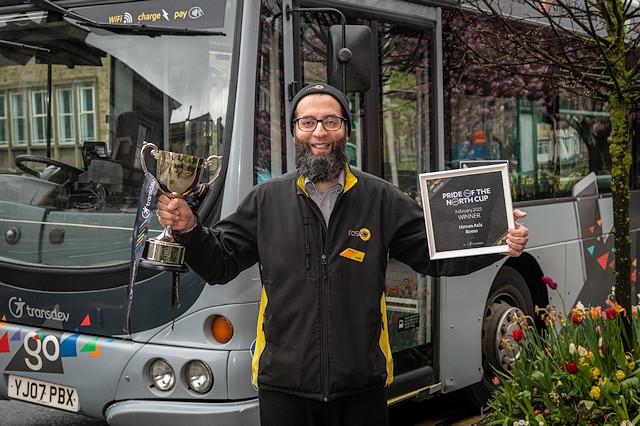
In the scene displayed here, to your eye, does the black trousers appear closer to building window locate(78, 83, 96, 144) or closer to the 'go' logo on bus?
the 'go' logo on bus

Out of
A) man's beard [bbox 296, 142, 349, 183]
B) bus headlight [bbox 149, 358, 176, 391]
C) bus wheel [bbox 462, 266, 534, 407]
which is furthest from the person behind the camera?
bus wheel [bbox 462, 266, 534, 407]

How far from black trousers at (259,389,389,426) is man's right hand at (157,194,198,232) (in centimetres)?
72

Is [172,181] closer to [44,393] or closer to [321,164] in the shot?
[321,164]

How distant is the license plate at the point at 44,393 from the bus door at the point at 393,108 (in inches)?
67.5

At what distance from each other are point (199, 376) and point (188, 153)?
1.17 meters

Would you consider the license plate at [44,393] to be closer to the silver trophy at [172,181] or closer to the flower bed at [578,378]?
the silver trophy at [172,181]

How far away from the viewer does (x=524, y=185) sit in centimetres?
674

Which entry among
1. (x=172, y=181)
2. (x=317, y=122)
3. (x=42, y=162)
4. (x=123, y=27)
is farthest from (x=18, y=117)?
(x=317, y=122)

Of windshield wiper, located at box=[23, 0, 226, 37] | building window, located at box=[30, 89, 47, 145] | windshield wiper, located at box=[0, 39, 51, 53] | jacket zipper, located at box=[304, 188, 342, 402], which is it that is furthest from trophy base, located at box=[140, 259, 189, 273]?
windshield wiper, located at box=[0, 39, 51, 53]

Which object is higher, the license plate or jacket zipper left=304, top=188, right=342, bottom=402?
jacket zipper left=304, top=188, right=342, bottom=402

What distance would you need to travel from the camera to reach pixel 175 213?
11.3 ft

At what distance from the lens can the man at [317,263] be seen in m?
3.43

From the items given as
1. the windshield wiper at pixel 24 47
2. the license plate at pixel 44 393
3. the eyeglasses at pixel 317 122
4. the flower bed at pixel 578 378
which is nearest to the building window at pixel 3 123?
the windshield wiper at pixel 24 47

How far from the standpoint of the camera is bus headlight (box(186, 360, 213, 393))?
469cm
